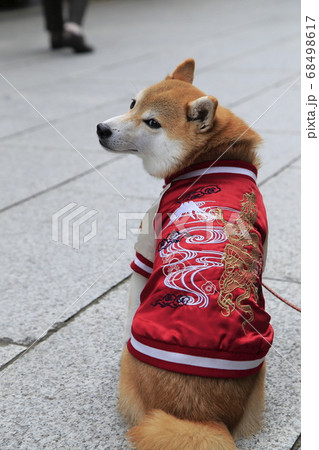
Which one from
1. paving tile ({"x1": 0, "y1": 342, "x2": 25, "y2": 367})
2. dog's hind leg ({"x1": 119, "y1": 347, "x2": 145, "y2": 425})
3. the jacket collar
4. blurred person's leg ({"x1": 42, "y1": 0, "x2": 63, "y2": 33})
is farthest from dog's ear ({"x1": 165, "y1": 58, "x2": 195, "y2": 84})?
blurred person's leg ({"x1": 42, "y1": 0, "x2": 63, "y2": 33})

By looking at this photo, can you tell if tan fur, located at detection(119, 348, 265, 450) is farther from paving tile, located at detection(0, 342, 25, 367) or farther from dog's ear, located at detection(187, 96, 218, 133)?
dog's ear, located at detection(187, 96, 218, 133)

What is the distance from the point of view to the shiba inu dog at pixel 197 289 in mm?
2314

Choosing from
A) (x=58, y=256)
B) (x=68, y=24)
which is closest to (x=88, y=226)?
(x=58, y=256)

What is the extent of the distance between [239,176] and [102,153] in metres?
3.54

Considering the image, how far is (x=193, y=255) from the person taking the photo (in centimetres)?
244

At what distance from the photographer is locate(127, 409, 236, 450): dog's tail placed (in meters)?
2.18

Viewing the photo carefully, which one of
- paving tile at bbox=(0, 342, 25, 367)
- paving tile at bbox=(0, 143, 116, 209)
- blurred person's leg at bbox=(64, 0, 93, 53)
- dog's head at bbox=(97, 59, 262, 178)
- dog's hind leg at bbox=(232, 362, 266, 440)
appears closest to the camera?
dog's hind leg at bbox=(232, 362, 266, 440)

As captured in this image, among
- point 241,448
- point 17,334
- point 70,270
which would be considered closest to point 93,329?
point 17,334

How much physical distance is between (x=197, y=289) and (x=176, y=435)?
494 mm

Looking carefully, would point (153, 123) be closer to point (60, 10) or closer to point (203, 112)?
point (203, 112)

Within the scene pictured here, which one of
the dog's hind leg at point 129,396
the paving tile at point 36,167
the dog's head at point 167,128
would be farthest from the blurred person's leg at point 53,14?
the dog's hind leg at point 129,396

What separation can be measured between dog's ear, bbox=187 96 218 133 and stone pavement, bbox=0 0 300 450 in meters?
1.11

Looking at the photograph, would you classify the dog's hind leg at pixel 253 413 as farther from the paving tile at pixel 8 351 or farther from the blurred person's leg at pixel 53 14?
the blurred person's leg at pixel 53 14
